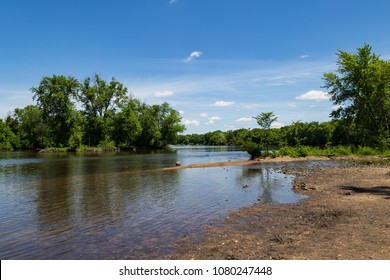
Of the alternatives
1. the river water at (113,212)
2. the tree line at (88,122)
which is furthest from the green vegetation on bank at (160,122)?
the river water at (113,212)

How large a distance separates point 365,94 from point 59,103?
8389cm

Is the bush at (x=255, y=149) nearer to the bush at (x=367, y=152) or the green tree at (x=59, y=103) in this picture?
the bush at (x=367, y=152)

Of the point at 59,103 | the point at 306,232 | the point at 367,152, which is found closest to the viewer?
the point at 306,232

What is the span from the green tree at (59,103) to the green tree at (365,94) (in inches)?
2971

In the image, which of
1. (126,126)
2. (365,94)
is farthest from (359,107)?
(126,126)

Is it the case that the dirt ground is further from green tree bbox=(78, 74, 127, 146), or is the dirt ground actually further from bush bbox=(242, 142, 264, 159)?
green tree bbox=(78, 74, 127, 146)

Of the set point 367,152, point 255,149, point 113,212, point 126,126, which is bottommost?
point 113,212

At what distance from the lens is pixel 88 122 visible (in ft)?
328

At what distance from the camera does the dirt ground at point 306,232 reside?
823 centimetres

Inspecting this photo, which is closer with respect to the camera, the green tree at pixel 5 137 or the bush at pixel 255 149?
the bush at pixel 255 149

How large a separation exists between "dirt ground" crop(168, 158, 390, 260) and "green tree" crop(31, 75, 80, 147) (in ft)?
301

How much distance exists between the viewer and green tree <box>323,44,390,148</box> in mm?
50469

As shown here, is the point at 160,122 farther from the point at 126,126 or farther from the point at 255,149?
the point at 255,149
